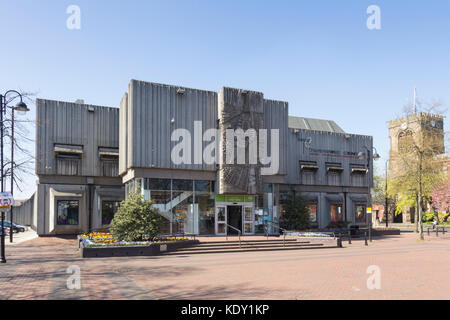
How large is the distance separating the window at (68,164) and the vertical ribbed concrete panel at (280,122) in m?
14.8

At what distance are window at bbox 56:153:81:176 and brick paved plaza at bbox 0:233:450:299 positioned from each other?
12721mm

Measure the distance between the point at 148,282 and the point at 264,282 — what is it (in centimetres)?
339

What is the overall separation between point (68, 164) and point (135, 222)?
40.3ft

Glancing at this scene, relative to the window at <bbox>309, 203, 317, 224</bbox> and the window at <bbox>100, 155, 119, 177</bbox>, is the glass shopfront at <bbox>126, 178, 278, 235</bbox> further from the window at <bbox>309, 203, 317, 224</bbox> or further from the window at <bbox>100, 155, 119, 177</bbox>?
the window at <bbox>309, 203, 317, 224</bbox>

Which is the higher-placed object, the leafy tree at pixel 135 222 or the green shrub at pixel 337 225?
the leafy tree at pixel 135 222

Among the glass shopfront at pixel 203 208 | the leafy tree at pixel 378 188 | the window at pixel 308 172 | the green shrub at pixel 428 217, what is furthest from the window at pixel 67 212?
the green shrub at pixel 428 217

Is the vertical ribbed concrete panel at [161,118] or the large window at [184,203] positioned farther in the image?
the large window at [184,203]

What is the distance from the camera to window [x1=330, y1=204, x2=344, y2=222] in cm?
3700

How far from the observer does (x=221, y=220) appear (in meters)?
27.5

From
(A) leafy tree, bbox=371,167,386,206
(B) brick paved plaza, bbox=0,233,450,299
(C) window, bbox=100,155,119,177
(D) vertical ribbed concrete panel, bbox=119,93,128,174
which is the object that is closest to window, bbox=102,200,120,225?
(C) window, bbox=100,155,119,177

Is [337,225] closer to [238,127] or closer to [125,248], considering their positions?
[238,127]

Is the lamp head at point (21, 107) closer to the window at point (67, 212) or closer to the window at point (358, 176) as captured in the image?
the window at point (67, 212)

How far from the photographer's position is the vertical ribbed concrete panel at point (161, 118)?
25.3 m

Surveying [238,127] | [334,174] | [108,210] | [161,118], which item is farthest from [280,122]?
[108,210]
